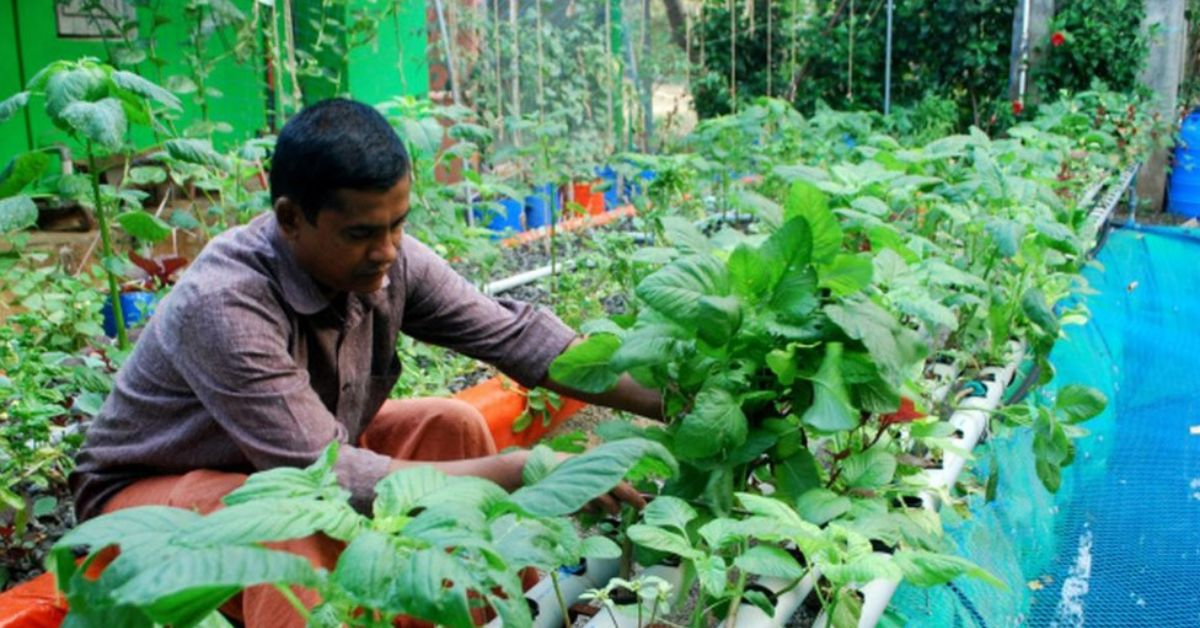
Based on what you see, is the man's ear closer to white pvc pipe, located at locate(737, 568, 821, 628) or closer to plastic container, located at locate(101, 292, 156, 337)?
white pvc pipe, located at locate(737, 568, 821, 628)

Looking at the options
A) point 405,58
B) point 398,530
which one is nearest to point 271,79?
point 405,58

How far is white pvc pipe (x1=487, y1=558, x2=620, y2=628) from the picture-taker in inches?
68.1

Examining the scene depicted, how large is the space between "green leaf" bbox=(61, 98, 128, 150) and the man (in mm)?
471

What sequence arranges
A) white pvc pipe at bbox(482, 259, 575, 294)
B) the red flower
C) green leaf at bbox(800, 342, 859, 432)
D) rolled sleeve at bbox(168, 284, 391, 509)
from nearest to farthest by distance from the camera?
green leaf at bbox(800, 342, 859, 432) < rolled sleeve at bbox(168, 284, 391, 509) < the red flower < white pvc pipe at bbox(482, 259, 575, 294)

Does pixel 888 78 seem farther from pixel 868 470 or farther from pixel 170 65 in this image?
pixel 868 470

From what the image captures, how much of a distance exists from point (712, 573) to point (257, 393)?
761 millimetres

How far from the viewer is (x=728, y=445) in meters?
1.80

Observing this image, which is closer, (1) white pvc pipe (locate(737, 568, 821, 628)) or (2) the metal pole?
(1) white pvc pipe (locate(737, 568, 821, 628))

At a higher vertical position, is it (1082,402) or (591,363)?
(591,363)

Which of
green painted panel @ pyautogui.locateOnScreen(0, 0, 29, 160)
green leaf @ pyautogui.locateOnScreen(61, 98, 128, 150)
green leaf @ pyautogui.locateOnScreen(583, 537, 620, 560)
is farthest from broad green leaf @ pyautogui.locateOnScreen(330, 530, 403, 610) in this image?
green painted panel @ pyautogui.locateOnScreen(0, 0, 29, 160)

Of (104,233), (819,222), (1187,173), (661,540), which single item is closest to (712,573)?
(661,540)

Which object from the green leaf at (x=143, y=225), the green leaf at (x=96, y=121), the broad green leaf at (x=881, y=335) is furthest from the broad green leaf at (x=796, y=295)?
the green leaf at (x=143, y=225)

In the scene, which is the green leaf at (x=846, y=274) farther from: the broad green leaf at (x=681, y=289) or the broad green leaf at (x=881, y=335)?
the broad green leaf at (x=681, y=289)

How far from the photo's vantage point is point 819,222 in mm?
1912
